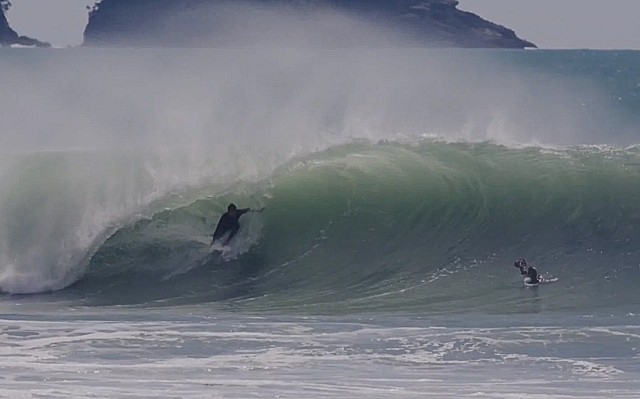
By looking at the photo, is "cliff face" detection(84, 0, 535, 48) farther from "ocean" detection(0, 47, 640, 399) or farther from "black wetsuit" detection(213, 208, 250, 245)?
"black wetsuit" detection(213, 208, 250, 245)

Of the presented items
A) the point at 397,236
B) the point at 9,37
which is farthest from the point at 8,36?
the point at 397,236

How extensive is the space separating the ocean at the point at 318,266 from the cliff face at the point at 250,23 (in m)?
65.1

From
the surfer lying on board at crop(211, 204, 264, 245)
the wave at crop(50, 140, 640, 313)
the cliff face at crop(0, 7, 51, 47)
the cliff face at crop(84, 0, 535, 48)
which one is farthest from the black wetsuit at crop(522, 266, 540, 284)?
the cliff face at crop(0, 7, 51, 47)

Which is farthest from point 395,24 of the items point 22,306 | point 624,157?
point 22,306

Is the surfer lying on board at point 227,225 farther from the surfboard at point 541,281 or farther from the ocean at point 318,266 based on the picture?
the surfboard at point 541,281

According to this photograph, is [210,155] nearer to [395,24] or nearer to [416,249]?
[416,249]

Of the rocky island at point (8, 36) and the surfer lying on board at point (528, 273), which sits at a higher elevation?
the rocky island at point (8, 36)

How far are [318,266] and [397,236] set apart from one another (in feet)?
4.61

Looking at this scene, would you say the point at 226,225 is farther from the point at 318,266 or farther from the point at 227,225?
the point at 318,266

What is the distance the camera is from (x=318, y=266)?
1641cm

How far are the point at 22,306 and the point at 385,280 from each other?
418 cm

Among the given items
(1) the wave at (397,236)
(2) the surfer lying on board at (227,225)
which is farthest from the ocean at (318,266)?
(2) the surfer lying on board at (227,225)

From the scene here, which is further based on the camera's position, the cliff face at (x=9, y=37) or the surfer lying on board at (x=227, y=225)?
the cliff face at (x=9, y=37)

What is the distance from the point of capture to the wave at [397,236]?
15.0 meters
